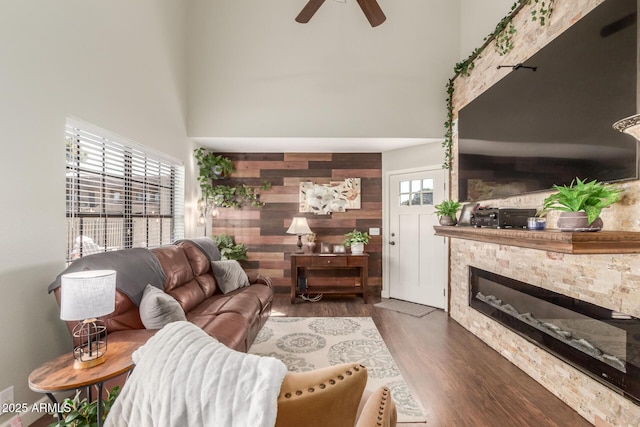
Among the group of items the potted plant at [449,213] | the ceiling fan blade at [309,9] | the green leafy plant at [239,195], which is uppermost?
the ceiling fan blade at [309,9]

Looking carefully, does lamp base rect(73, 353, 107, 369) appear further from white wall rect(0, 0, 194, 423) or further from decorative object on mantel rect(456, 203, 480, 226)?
decorative object on mantel rect(456, 203, 480, 226)

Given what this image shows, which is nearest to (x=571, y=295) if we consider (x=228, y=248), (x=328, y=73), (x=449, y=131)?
(x=449, y=131)

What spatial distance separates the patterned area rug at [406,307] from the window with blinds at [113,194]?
3222mm

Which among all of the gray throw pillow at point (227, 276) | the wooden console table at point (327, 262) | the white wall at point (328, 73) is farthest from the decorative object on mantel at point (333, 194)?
the gray throw pillow at point (227, 276)

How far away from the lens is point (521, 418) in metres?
1.94

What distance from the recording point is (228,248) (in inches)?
184

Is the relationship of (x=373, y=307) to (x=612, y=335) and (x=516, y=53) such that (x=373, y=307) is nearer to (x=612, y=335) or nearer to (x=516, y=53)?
(x=612, y=335)

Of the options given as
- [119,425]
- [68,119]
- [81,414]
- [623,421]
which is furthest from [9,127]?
[623,421]

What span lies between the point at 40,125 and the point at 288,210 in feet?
11.1

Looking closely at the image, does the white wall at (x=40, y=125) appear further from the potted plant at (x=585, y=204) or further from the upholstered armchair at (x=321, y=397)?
the potted plant at (x=585, y=204)

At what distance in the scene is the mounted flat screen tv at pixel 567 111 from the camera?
170 cm

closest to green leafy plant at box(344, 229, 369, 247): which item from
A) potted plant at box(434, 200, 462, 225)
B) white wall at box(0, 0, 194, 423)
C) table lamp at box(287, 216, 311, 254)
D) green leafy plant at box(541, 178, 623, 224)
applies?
table lamp at box(287, 216, 311, 254)

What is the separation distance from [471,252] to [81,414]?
355cm

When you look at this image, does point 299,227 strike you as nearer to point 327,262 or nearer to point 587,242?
point 327,262
